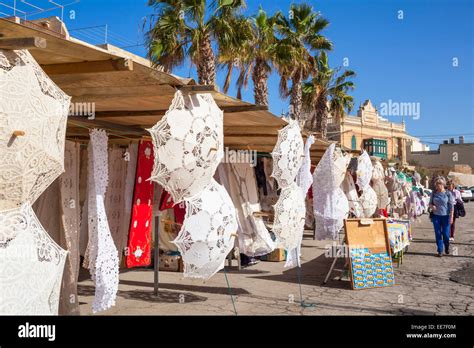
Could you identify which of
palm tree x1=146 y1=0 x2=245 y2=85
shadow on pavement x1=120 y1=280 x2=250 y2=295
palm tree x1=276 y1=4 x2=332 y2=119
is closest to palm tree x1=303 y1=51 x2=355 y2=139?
palm tree x1=276 y1=4 x2=332 y2=119

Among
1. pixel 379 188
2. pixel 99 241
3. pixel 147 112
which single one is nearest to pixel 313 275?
pixel 379 188

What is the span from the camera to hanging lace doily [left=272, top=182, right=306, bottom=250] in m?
5.60

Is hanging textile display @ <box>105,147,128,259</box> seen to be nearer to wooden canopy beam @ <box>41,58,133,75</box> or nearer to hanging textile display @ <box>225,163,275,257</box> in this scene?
hanging textile display @ <box>225,163,275,257</box>

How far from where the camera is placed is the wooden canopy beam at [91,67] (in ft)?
10.6

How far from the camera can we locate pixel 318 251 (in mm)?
11367

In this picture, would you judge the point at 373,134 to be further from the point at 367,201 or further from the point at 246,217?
the point at 246,217

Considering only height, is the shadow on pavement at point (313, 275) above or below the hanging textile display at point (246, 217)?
below

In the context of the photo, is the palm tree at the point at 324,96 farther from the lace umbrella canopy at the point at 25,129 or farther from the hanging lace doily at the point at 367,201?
the lace umbrella canopy at the point at 25,129

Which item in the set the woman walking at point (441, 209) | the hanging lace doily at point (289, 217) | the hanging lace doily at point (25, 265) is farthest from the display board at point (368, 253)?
the hanging lace doily at point (25, 265)

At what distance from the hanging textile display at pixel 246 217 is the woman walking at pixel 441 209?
394 cm

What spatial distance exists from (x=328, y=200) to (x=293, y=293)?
1.53 meters
